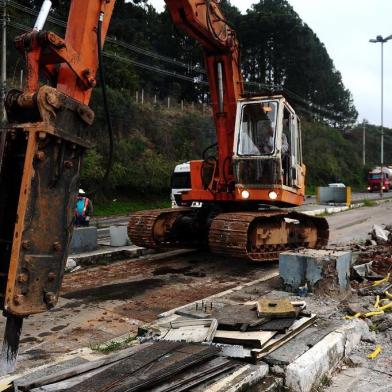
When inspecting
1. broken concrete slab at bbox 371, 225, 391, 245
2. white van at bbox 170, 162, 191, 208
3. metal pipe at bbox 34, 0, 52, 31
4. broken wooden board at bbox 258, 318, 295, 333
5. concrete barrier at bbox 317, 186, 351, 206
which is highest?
metal pipe at bbox 34, 0, 52, 31

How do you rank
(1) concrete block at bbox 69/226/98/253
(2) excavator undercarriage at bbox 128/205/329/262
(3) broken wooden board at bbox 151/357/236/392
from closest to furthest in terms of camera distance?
(3) broken wooden board at bbox 151/357/236/392 → (2) excavator undercarriage at bbox 128/205/329/262 → (1) concrete block at bbox 69/226/98/253

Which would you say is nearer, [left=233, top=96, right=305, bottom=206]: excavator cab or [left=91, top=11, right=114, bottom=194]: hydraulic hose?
[left=91, top=11, right=114, bottom=194]: hydraulic hose

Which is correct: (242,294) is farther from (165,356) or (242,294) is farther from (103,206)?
(103,206)

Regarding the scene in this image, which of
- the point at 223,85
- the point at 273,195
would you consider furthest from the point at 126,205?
the point at 273,195

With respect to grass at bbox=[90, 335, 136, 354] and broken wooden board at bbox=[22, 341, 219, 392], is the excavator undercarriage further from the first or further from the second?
broken wooden board at bbox=[22, 341, 219, 392]

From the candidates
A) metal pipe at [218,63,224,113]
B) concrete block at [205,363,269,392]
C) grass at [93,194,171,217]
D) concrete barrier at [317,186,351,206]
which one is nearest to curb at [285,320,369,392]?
concrete block at [205,363,269,392]

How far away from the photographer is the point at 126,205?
2630cm

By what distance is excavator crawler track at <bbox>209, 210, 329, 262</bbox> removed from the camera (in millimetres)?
8109

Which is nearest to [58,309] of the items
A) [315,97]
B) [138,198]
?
[138,198]

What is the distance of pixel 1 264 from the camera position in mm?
3447

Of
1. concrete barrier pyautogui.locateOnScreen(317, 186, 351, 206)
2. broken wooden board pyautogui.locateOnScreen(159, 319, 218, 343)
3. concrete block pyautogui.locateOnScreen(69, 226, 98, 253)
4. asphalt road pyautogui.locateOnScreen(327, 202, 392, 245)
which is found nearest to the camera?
broken wooden board pyautogui.locateOnScreen(159, 319, 218, 343)

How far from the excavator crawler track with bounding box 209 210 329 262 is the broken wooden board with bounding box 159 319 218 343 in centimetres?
321

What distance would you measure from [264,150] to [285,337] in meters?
5.13

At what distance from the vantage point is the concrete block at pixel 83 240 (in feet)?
32.4
